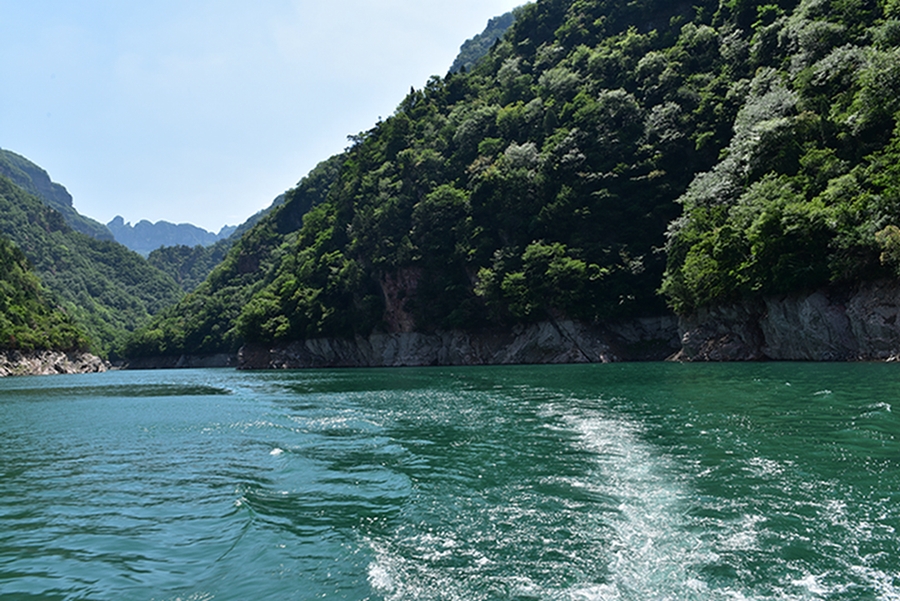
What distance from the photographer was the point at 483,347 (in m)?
82.7

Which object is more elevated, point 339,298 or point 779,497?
point 339,298

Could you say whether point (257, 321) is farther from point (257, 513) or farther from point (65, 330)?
point (257, 513)

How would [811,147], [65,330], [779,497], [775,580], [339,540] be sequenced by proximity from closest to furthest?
1. [775,580]
2. [339,540]
3. [779,497]
4. [811,147]
5. [65,330]

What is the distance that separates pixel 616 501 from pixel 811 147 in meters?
48.5

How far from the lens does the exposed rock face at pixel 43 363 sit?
94312 millimetres

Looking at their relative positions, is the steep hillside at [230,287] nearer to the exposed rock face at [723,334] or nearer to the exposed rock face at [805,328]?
the exposed rock face at [723,334]

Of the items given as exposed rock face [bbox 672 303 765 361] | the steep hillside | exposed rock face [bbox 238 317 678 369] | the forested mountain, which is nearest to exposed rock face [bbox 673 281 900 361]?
exposed rock face [bbox 672 303 765 361]

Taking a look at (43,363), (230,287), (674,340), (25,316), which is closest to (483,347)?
(674,340)

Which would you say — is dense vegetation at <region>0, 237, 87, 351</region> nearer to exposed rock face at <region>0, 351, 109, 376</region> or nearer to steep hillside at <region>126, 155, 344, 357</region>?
exposed rock face at <region>0, 351, 109, 376</region>

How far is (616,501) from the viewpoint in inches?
432

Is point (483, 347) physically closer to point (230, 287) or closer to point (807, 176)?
point (807, 176)

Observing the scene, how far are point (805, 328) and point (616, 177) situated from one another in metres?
37.4

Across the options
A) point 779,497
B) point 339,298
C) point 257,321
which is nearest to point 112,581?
point 779,497

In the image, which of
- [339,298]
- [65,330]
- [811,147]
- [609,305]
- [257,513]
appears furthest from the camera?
[65,330]
